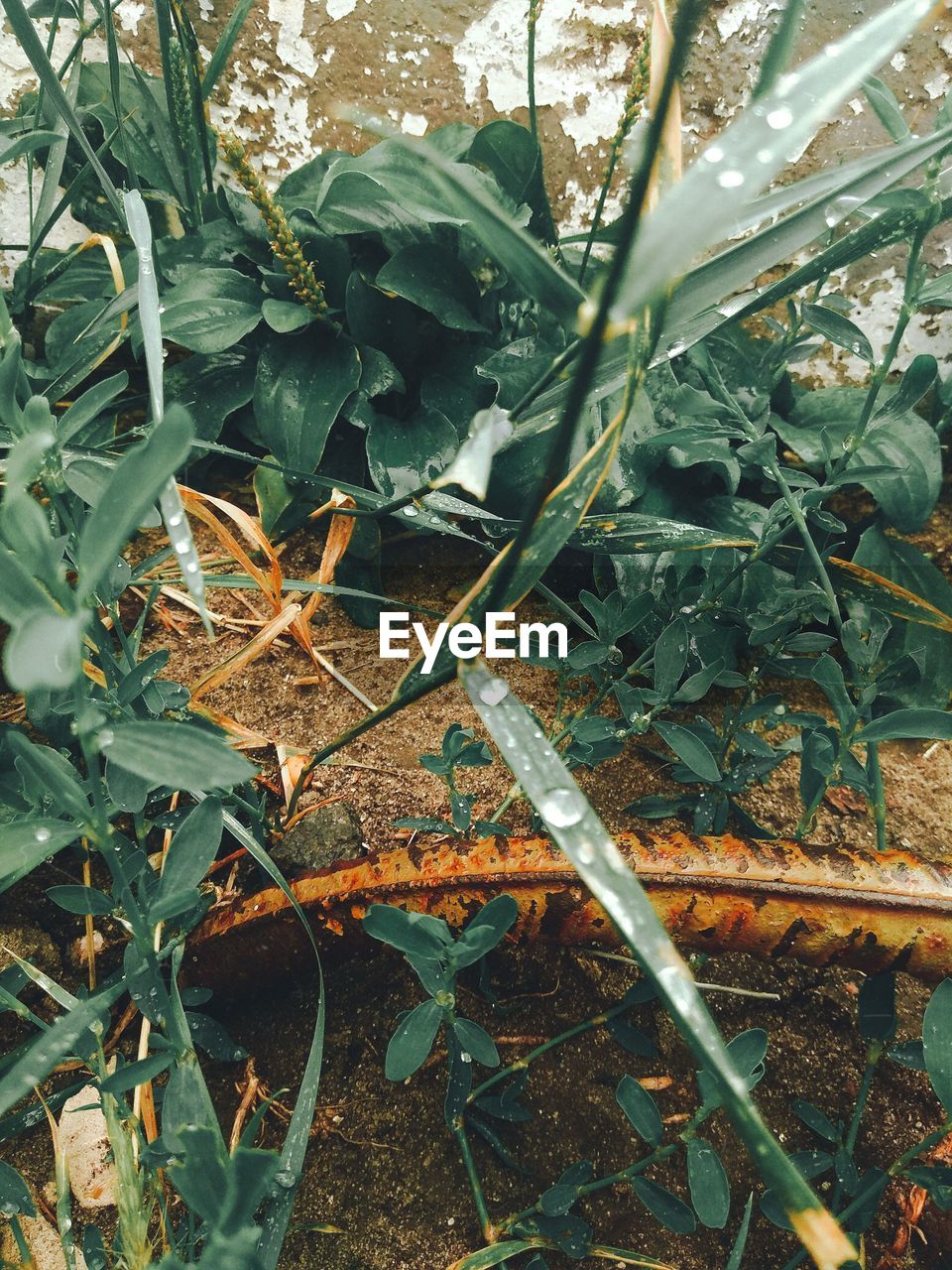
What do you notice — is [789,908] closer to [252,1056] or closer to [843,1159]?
[843,1159]

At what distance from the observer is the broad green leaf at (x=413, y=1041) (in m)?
0.57

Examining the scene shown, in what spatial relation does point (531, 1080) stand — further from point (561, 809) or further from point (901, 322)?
point (901, 322)

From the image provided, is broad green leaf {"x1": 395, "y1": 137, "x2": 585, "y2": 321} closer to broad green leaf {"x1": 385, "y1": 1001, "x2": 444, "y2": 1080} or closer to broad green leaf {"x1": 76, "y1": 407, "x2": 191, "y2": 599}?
broad green leaf {"x1": 76, "y1": 407, "x2": 191, "y2": 599}

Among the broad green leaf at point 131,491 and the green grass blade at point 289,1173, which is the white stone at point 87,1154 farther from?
the broad green leaf at point 131,491

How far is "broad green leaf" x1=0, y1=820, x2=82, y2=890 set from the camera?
435 millimetres

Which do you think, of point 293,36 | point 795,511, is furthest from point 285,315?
point 795,511

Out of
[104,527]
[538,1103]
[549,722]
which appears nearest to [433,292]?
[549,722]

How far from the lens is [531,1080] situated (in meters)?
0.78

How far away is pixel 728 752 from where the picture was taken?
3.21 feet

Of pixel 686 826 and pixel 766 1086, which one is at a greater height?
pixel 686 826

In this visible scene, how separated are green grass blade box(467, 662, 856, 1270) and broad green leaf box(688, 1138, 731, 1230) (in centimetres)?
28

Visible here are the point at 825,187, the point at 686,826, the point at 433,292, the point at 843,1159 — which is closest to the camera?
the point at 825,187

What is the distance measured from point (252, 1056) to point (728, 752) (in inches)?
24.3

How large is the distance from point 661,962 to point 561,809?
9 cm
